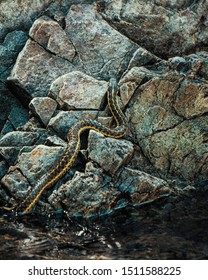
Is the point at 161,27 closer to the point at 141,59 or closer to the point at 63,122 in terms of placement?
the point at 141,59

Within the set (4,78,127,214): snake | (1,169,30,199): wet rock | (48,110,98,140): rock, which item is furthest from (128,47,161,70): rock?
(1,169,30,199): wet rock

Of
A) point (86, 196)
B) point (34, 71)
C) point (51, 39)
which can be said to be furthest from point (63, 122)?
point (51, 39)

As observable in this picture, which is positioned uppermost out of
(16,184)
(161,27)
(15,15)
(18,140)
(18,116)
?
(161,27)

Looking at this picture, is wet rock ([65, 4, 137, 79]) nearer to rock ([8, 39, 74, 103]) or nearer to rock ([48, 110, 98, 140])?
rock ([8, 39, 74, 103])

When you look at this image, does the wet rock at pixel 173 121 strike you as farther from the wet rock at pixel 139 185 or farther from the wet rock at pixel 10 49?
the wet rock at pixel 10 49

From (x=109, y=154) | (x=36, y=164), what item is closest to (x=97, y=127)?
(x=109, y=154)
